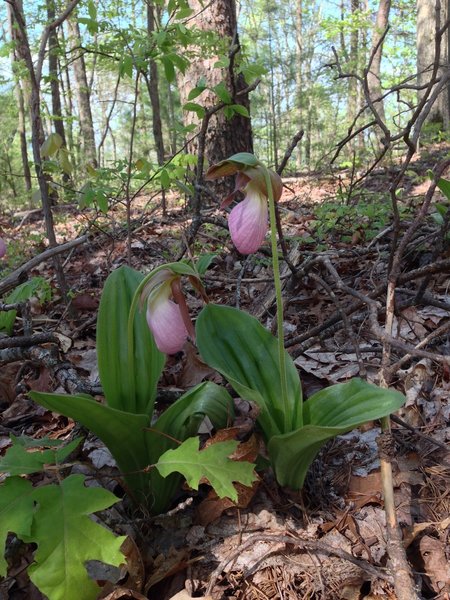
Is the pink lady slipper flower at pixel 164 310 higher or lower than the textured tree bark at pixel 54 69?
lower

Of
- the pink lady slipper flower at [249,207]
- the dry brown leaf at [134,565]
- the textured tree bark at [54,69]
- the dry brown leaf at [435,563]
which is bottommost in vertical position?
the dry brown leaf at [435,563]

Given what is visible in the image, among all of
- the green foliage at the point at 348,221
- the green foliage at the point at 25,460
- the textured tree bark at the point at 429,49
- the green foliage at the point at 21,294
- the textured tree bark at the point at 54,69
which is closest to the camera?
the green foliage at the point at 25,460

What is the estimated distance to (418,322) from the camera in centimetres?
200

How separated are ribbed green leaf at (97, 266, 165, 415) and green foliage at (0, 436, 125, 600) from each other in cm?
32

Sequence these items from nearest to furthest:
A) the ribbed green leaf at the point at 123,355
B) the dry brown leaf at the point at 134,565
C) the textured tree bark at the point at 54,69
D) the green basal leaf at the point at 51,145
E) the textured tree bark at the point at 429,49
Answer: the dry brown leaf at the point at 134,565 < the ribbed green leaf at the point at 123,355 < the green basal leaf at the point at 51,145 < the textured tree bark at the point at 54,69 < the textured tree bark at the point at 429,49

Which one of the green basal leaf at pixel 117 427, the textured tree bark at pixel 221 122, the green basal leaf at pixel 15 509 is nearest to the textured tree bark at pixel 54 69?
the textured tree bark at pixel 221 122

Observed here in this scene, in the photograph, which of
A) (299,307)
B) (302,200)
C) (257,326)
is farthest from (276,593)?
(302,200)

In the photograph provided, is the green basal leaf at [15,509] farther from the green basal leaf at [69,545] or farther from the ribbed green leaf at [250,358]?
the ribbed green leaf at [250,358]

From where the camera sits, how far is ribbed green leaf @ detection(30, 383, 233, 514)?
1.09 m

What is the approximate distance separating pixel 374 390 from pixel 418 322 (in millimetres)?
1028

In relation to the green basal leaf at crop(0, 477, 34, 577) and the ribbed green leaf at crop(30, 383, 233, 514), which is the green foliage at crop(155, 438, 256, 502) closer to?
the ribbed green leaf at crop(30, 383, 233, 514)

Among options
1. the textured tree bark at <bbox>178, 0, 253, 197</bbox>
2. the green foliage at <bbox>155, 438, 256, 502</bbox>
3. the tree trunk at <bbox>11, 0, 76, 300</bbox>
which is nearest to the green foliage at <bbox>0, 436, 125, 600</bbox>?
the green foliage at <bbox>155, 438, 256, 502</bbox>

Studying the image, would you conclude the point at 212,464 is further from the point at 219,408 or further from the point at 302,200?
the point at 302,200

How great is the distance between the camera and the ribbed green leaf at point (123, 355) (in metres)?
1.24
